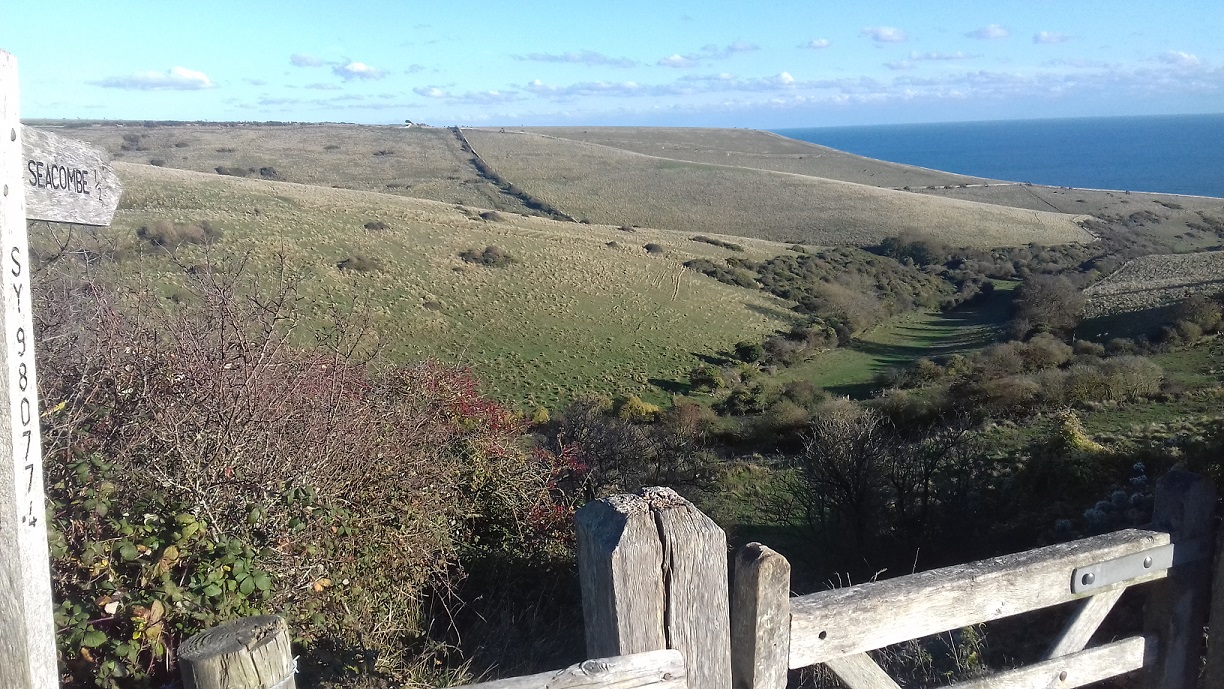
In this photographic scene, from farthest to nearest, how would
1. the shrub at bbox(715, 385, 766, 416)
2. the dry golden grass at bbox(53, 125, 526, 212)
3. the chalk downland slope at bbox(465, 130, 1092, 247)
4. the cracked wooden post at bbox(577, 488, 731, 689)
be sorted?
the dry golden grass at bbox(53, 125, 526, 212), the chalk downland slope at bbox(465, 130, 1092, 247), the shrub at bbox(715, 385, 766, 416), the cracked wooden post at bbox(577, 488, 731, 689)

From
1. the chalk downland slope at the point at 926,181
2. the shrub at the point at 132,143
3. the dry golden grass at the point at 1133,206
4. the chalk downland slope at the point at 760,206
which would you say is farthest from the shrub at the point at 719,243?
the shrub at the point at 132,143

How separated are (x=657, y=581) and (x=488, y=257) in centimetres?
4031

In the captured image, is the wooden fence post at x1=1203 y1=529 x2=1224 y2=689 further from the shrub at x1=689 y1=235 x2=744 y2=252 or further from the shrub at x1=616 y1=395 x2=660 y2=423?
the shrub at x1=689 y1=235 x2=744 y2=252

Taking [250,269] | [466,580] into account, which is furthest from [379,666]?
[250,269]

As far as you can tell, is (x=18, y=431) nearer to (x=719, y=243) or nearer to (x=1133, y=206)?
(x=719, y=243)

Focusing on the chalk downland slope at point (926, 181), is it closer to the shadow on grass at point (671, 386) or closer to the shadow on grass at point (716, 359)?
the shadow on grass at point (716, 359)

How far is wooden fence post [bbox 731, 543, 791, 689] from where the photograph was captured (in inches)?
81.7

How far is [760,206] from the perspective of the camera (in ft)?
259

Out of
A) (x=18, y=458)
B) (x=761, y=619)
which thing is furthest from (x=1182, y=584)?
(x=18, y=458)

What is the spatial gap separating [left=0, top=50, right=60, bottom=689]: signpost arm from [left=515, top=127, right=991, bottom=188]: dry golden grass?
4627 inches

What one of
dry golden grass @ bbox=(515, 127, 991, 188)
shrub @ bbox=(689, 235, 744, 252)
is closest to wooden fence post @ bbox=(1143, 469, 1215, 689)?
shrub @ bbox=(689, 235, 744, 252)

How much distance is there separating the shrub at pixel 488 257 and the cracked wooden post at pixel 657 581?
39333 mm

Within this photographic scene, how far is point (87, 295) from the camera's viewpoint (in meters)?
6.07

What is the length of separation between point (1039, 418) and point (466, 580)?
17582 mm
